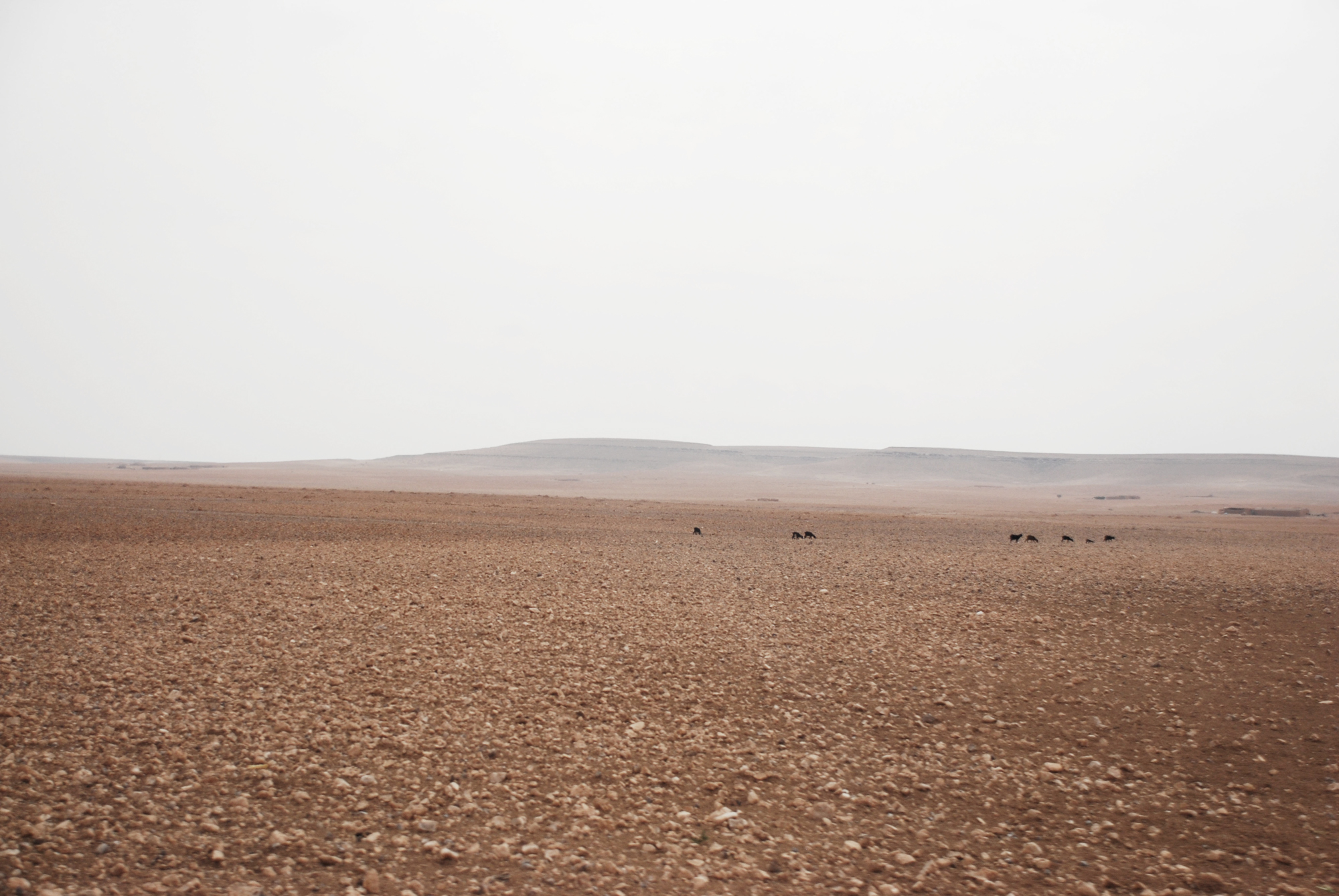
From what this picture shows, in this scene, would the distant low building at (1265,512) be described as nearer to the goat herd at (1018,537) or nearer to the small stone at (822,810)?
the goat herd at (1018,537)

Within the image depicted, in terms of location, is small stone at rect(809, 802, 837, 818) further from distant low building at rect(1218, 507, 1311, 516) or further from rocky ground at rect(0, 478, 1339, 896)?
distant low building at rect(1218, 507, 1311, 516)

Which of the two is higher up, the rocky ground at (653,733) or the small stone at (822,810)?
the rocky ground at (653,733)

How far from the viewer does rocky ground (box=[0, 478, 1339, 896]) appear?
4.99 meters

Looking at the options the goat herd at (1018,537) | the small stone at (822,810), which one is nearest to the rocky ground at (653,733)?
the small stone at (822,810)

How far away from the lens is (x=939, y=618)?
38.7ft

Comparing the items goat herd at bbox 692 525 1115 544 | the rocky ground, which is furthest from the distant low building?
the rocky ground

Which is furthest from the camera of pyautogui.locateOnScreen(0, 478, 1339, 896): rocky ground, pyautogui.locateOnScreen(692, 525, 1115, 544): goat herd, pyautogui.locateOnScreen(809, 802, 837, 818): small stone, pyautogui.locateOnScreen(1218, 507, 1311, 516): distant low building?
pyautogui.locateOnScreen(1218, 507, 1311, 516): distant low building

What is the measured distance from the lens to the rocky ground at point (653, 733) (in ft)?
16.4

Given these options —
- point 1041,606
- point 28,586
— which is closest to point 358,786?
point 28,586

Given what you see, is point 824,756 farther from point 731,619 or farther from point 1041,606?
point 1041,606

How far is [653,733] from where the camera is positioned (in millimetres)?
7129

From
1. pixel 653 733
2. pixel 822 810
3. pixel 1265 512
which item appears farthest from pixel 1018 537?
pixel 1265 512

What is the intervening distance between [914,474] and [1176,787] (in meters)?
118

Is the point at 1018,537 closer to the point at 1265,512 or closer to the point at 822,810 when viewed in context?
the point at 822,810
